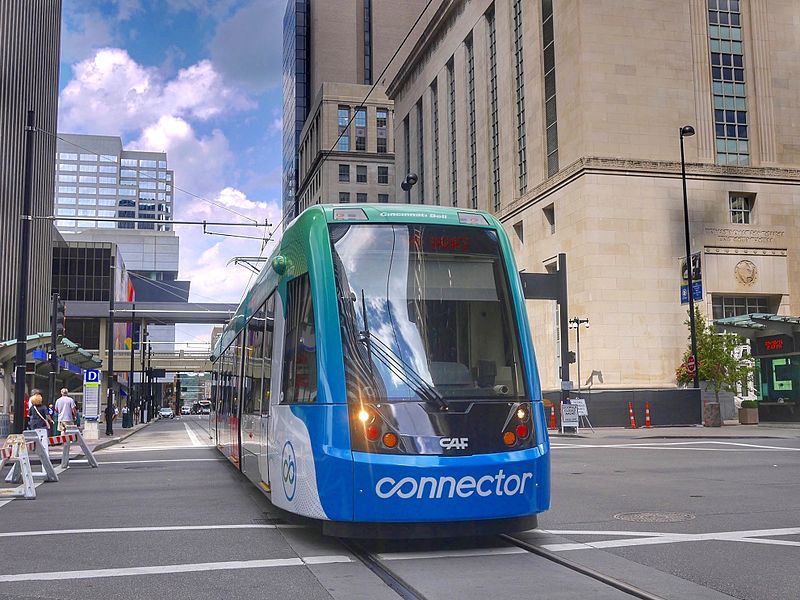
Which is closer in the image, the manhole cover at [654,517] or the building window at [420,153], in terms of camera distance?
the manhole cover at [654,517]

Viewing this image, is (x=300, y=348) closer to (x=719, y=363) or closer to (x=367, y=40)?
(x=719, y=363)

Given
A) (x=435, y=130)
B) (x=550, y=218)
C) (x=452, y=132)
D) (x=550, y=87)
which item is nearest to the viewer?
(x=550, y=87)

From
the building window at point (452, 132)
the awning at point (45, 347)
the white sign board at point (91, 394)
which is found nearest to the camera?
Result: the awning at point (45, 347)

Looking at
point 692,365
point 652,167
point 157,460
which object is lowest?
point 157,460

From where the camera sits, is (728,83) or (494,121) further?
(494,121)

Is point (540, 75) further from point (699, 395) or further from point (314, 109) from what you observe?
point (314, 109)

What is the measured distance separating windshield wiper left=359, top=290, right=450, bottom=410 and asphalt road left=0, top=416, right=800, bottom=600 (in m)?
1.36

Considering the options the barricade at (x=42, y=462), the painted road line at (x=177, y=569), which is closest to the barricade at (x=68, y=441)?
the barricade at (x=42, y=462)

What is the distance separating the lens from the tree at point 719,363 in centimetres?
3738

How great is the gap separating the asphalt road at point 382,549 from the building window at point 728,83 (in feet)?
114

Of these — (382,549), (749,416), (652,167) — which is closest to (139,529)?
(382,549)

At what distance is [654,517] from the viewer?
1026cm

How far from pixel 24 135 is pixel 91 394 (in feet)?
107

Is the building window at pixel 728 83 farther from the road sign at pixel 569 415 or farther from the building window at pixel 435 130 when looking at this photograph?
the building window at pixel 435 130
